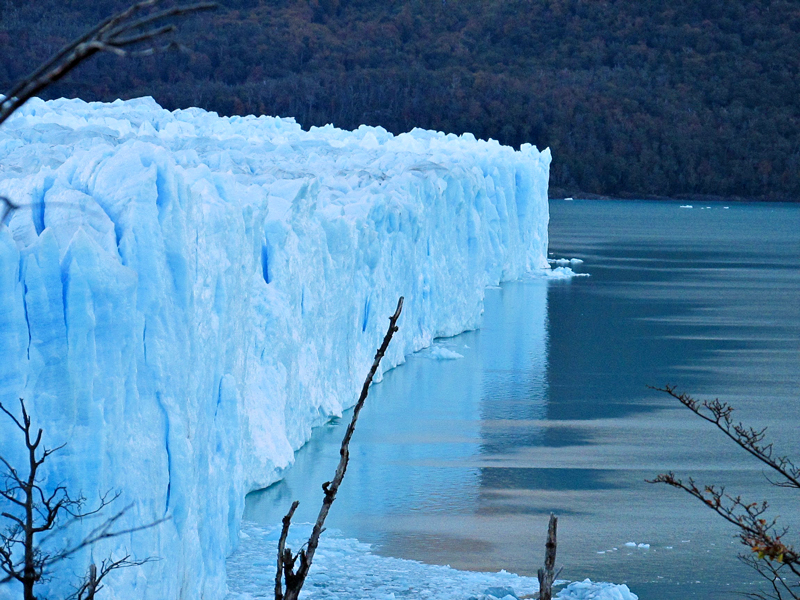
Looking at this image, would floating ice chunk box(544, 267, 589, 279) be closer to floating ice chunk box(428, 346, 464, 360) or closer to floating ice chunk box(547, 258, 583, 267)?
floating ice chunk box(547, 258, 583, 267)

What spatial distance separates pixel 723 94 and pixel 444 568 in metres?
83.0

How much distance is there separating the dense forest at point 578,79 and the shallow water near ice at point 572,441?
48.6 metres

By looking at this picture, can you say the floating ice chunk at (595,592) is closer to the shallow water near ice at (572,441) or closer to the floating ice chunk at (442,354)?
the shallow water near ice at (572,441)

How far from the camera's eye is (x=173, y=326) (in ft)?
21.6

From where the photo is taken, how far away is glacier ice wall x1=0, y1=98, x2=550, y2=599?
5.89 metres

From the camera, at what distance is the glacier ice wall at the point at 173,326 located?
232 inches

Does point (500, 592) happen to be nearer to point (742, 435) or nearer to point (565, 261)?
point (742, 435)

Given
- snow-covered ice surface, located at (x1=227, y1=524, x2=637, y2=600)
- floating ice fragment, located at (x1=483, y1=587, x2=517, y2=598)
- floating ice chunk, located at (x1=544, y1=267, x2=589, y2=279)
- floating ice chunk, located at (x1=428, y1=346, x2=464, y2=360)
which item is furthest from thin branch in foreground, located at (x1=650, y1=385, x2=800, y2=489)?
floating ice chunk, located at (x1=544, y1=267, x2=589, y2=279)

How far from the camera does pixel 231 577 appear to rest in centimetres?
763

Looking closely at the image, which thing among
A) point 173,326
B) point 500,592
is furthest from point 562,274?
point 173,326

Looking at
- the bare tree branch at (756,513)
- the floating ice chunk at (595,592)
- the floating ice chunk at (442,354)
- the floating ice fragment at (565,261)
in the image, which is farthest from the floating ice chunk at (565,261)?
the floating ice chunk at (595,592)

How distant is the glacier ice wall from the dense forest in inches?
2247

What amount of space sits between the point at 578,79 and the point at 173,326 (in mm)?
79670

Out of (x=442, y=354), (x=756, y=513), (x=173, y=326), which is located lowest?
(x=442, y=354)
